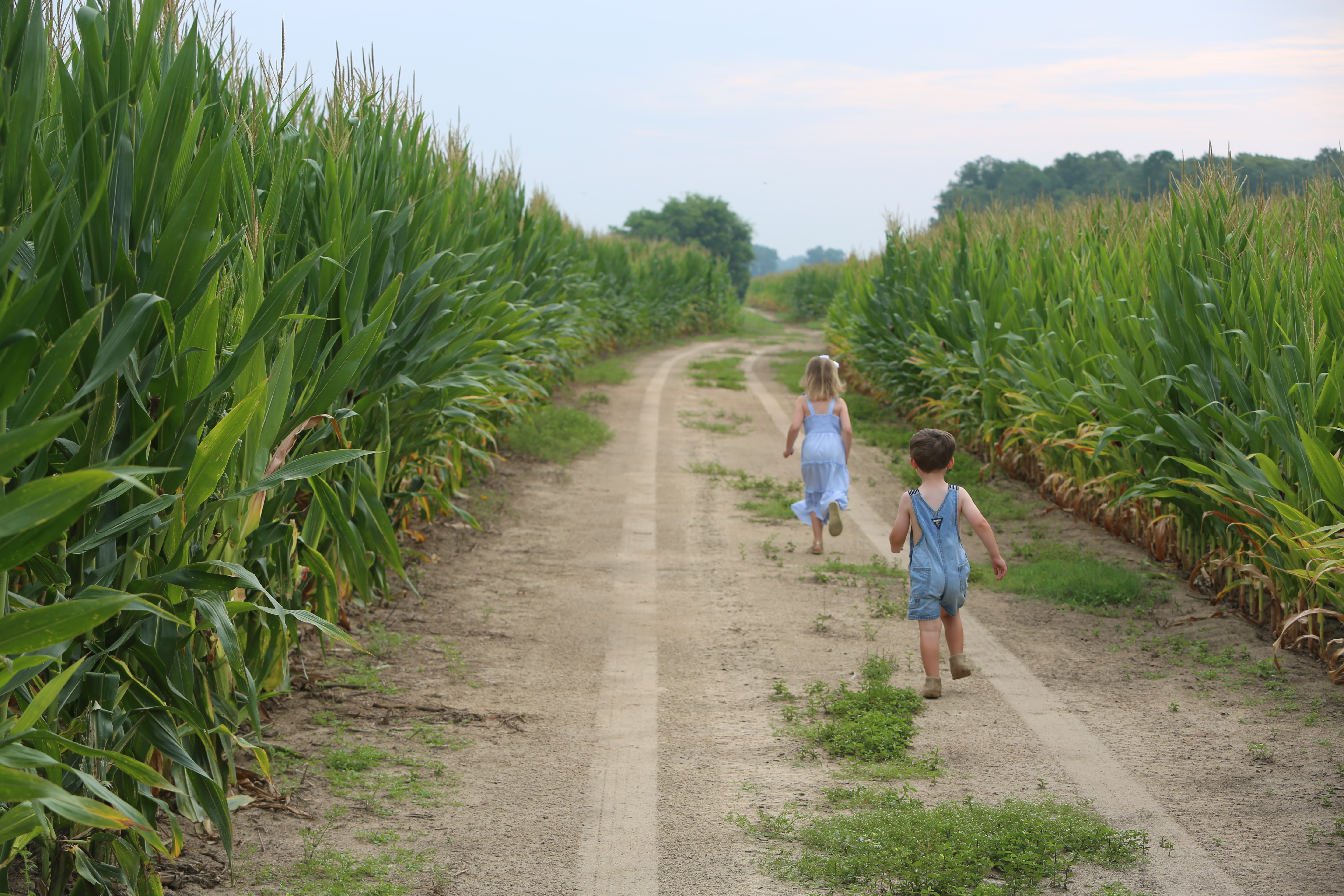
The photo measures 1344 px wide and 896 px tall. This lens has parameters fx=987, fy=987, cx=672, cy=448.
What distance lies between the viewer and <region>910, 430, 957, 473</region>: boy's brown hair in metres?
5.00

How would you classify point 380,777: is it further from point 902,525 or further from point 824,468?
point 824,468

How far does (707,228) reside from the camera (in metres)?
63.8

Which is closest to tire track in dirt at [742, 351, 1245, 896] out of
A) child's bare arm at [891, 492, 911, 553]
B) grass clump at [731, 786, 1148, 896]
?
grass clump at [731, 786, 1148, 896]

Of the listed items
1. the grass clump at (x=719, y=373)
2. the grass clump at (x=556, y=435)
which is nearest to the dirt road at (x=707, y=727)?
the grass clump at (x=556, y=435)

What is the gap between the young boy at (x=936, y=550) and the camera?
193 inches

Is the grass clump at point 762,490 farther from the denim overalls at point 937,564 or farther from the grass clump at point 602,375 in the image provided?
the grass clump at point 602,375

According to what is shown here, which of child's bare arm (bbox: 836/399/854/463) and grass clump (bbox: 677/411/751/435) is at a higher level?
child's bare arm (bbox: 836/399/854/463)

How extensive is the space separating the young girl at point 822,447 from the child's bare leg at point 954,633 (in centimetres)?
238

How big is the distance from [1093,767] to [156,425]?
3.74m

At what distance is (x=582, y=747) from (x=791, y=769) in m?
0.91

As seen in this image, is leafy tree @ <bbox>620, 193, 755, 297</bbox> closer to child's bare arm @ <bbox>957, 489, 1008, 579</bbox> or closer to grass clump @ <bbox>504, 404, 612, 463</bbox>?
grass clump @ <bbox>504, 404, 612, 463</bbox>

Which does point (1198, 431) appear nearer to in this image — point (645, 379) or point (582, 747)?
point (582, 747)

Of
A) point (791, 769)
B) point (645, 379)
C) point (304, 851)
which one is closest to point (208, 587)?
point (304, 851)

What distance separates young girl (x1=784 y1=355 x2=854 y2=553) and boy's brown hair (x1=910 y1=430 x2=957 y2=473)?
7.83 ft
